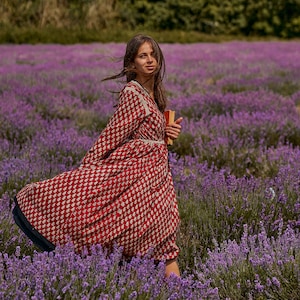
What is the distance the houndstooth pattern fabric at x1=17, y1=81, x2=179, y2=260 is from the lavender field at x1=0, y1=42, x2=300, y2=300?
0.12 metres

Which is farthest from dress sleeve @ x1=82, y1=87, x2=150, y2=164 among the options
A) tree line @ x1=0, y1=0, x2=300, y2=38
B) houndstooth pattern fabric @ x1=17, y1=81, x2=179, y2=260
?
tree line @ x1=0, y1=0, x2=300, y2=38

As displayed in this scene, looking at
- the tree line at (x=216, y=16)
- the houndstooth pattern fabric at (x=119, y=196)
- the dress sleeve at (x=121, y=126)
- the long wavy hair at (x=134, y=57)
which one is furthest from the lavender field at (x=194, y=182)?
the tree line at (x=216, y=16)

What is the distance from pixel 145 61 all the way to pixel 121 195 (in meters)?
0.72

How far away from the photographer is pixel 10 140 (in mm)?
5195

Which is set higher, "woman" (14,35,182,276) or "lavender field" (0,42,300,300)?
"woman" (14,35,182,276)

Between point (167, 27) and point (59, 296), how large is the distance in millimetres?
28053

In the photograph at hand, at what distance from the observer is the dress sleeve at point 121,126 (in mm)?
2521

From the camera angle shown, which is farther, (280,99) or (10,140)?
(280,99)

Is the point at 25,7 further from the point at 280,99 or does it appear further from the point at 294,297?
the point at 294,297

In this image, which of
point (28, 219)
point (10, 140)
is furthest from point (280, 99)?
point (28, 219)

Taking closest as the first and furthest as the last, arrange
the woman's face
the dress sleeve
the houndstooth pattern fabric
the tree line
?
the houndstooth pattern fabric, the dress sleeve, the woman's face, the tree line

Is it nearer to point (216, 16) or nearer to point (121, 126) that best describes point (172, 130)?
point (121, 126)

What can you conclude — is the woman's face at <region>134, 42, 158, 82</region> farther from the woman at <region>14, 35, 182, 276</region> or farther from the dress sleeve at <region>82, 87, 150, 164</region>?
the dress sleeve at <region>82, 87, 150, 164</region>

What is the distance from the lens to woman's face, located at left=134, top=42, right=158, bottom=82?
2664mm
